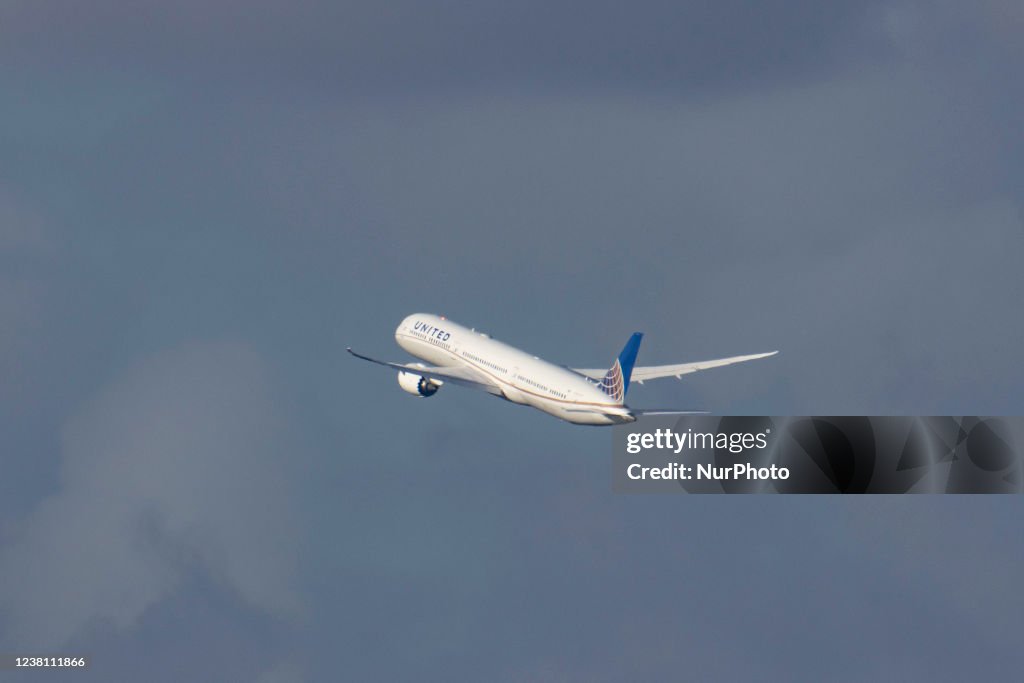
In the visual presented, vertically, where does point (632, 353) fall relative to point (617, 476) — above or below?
above

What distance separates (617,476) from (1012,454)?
37.3m

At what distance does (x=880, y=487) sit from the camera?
637 ft

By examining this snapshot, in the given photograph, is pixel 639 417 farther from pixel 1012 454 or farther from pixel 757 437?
pixel 1012 454

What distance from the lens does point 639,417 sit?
198000mm

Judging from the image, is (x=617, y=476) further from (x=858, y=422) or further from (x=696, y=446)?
(x=858, y=422)

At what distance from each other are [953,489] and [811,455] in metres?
13.3

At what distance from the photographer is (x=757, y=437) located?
195625mm

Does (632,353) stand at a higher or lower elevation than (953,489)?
higher

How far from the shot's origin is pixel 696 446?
626 ft

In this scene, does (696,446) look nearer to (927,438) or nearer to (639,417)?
(639,417)

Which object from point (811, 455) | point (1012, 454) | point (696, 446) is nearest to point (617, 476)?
point (696, 446)

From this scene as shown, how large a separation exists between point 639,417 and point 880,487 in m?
23.1

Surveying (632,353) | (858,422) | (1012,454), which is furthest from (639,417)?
(1012,454)

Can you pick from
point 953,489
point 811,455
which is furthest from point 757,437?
point 953,489
